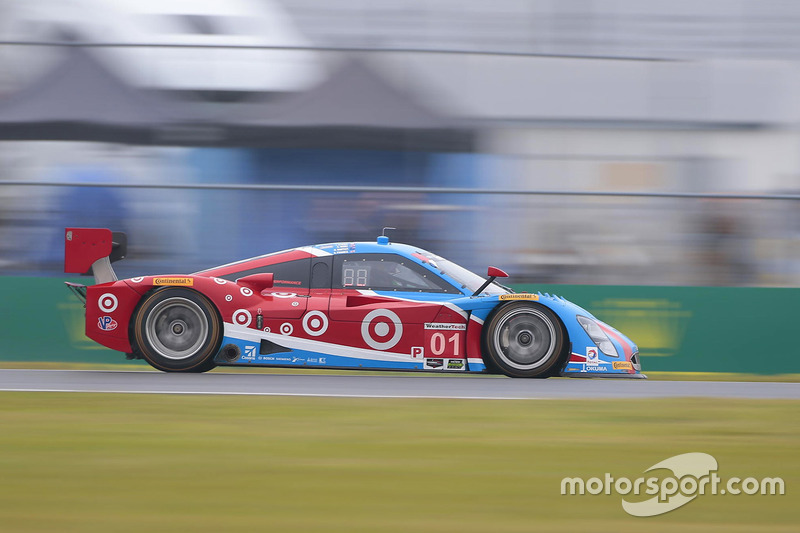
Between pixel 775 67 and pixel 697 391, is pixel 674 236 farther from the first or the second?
pixel 697 391

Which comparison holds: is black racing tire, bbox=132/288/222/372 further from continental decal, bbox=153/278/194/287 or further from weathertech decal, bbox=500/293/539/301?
weathertech decal, bbox=500/293/539/301

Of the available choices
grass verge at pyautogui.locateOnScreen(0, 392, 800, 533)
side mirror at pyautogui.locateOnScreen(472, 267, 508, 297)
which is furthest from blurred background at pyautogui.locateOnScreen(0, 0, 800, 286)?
grass verge at pyautogui.locateOnScreen(0, 392, 800, 533)

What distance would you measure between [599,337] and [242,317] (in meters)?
2.82

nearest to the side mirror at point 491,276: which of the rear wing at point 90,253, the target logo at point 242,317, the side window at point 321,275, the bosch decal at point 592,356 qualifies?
the bosch decal at point 592,356

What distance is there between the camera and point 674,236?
1125 centimetres

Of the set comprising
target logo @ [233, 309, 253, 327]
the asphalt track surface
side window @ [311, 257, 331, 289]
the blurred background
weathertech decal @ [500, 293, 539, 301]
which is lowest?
the asphalt track surface

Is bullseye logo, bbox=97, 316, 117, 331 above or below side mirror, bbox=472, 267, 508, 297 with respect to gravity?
below

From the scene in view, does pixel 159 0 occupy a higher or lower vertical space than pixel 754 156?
higher

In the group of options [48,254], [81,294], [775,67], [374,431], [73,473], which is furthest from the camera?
[775,67]

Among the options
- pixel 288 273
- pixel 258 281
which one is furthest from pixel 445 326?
Answer: pixel 258 281

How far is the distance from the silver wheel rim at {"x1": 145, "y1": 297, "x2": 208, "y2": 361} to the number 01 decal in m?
1.79

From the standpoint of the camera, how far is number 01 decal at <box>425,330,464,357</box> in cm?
870

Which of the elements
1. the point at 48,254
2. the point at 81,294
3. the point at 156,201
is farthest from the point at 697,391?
the point at 48,254

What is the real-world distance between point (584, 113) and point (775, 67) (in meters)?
2.10
